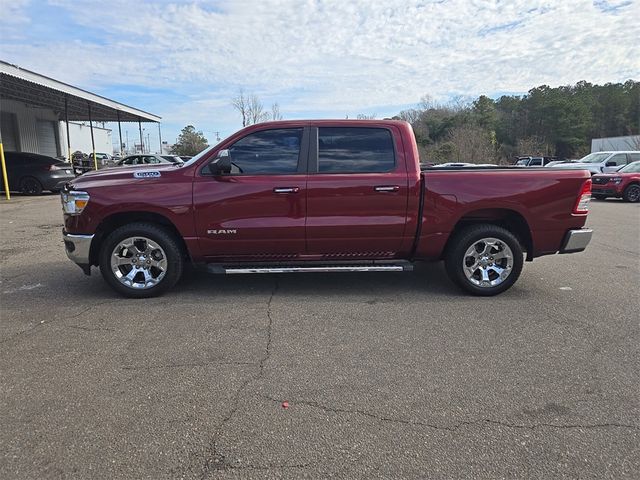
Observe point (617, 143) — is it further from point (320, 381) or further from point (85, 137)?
point (85, 137)

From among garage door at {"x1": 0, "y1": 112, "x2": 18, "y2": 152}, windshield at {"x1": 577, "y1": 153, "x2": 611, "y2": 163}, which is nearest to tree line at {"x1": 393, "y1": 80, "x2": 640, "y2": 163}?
windshield at {"x1": 577, "y1": 153, "x2": 611, "y2": 163}

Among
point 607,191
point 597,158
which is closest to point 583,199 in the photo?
point 607,191

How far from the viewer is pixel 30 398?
10.1ft

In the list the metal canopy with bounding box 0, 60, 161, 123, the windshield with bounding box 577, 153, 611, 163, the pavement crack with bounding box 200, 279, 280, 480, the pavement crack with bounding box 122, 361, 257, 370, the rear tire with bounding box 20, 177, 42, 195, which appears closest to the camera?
the pavement crack with bounding box 200, 279, 280, 480

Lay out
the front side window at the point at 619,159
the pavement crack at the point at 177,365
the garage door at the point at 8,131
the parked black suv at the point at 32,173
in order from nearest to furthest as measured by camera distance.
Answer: the pavement crack at the point at 177,365, the parked black suv at the point at 32,173, the front side window at the point at 619,159, the garage door at the point at 8,131

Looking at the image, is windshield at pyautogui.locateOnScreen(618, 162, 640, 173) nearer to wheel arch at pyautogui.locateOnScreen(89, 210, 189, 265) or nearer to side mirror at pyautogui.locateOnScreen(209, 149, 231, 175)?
side mirror at pyautogui.locateOnScreen(209, 149, 231, 175)

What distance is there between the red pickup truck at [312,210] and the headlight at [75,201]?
1 cm

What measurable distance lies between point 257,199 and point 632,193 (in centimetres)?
1724

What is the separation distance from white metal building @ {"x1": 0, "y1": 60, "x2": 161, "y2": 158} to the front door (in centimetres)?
1409

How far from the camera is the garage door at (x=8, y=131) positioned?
89.3 ft

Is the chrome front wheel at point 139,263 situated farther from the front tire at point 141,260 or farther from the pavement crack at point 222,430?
the pavement crack at point 222,430

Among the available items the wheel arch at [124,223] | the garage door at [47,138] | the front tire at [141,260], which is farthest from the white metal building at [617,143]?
the garage door at [47,138]

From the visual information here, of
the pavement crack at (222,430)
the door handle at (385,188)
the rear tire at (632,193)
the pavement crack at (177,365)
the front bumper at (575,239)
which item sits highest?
the door handle at (385,188)

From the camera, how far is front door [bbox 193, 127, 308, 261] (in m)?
4.94
